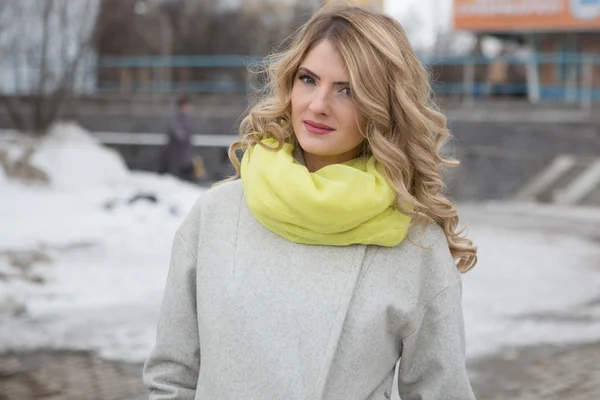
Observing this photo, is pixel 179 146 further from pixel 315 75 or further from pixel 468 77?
pixel 315 75

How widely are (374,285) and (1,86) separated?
56.4 ft

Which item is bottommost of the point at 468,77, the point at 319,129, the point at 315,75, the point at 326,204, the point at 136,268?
the point at 468,77

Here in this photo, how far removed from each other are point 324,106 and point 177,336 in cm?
63

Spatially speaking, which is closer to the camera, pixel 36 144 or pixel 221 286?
pixel 221 286

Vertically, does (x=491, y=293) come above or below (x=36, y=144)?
above

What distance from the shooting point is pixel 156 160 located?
19016 millimetres

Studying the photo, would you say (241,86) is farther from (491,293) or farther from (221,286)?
(221,286)

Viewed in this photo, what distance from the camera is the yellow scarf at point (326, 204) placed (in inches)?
79.0

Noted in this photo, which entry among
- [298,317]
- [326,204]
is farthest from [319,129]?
[298,317]

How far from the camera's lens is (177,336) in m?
2.16

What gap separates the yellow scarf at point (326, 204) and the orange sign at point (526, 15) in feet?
82.9

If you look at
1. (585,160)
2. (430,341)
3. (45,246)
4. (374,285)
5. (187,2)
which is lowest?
(187,2)

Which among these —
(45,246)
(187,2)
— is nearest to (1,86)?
(45,246)

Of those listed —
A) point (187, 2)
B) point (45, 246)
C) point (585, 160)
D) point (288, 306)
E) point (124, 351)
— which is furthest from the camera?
point (187, 2)
